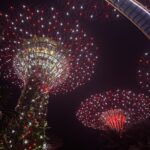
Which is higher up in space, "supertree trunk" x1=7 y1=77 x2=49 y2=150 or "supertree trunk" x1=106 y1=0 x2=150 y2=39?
"supertree trunk" x1=106 y1=0 x2=150 y2=39

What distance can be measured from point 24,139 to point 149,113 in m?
9.04

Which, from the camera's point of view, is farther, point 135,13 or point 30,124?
point 30,124

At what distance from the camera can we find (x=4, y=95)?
11250 millimetres

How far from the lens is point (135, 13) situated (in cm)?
1286

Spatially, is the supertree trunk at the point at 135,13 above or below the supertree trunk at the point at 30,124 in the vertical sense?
above

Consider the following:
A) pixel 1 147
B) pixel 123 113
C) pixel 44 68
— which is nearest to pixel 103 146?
pixel 123 113

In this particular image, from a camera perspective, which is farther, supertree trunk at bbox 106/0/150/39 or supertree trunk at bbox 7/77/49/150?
supertree trunk at bbox 7/77/49/150

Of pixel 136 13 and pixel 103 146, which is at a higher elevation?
pixel 136 13

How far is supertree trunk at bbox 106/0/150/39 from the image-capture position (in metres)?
11.2

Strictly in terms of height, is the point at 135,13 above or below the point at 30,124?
above

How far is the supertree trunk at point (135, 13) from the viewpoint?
1121 centimetres

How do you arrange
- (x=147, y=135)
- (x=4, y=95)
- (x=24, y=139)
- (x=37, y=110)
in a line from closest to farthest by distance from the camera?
(x=4, y=95)
(x=24, y=139)
(x=37, y=110)
(x=147, y=135)

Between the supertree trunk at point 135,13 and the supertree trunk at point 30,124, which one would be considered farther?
the supertree trunk at point 30,124

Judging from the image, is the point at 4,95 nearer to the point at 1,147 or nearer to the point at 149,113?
the point at 1,147
